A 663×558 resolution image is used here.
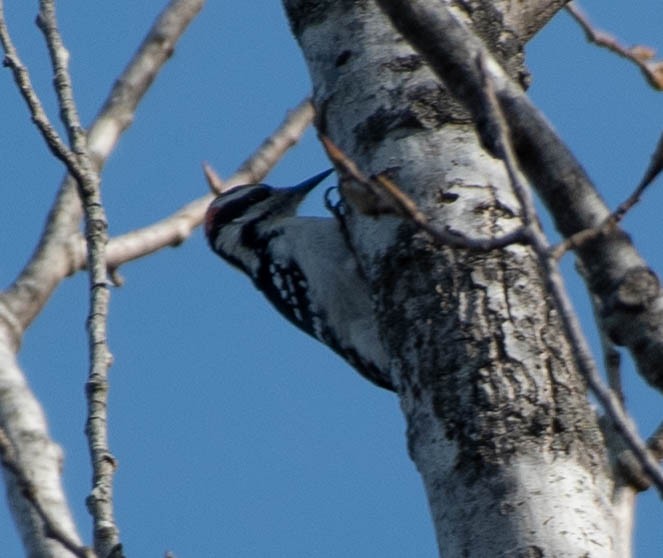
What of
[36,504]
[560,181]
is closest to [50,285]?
[36,504]

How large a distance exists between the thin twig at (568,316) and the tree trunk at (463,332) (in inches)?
13.2

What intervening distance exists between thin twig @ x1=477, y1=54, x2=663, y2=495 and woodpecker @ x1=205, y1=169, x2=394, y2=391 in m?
2.52

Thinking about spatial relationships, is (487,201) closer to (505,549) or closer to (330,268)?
(505,549)

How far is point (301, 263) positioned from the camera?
4.95 meters

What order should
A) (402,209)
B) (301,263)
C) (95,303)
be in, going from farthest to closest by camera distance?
(301,263) < (95,303) < (402,209)

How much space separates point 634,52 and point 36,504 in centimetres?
150

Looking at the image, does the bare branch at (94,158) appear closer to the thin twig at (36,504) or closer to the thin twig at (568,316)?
the thin twig at (36,504)

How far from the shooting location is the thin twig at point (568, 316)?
1.52 meters

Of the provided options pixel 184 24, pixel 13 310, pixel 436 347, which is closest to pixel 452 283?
pixel 436 347

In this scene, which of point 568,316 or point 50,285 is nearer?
point 568,316

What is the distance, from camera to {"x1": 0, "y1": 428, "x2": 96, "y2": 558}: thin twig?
6.36ft

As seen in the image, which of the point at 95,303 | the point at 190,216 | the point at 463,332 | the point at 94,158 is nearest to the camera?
the point at 463,332

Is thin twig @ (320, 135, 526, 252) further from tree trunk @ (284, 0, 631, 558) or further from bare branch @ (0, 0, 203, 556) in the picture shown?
bare branch @ (0, 0, 203, 556)

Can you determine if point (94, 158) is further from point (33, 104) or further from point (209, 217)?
point (33, 104)
